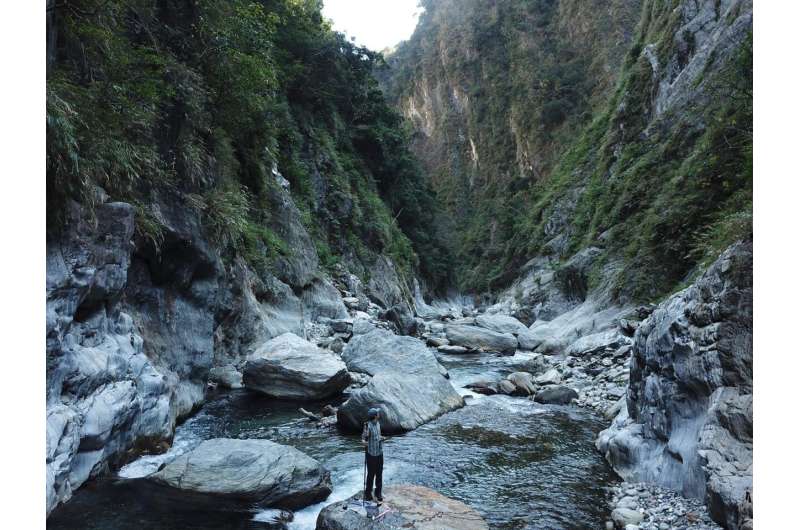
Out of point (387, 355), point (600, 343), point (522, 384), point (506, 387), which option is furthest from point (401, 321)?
point (522, 384)

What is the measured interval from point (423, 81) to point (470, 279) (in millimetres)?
53285

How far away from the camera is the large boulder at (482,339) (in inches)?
836

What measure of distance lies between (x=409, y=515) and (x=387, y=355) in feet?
28.1

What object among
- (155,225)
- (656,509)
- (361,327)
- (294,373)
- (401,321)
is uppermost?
(155,225)

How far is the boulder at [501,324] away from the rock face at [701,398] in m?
15.1

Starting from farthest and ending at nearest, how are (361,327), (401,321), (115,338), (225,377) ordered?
(401,321), (361,327), (225,377), (115,338)

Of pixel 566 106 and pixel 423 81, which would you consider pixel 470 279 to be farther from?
pixel 423 81

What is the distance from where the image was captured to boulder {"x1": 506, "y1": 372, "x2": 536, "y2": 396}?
552 inches

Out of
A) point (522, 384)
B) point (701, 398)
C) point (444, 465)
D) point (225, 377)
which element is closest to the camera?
point (701, 398)

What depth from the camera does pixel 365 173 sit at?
40.1m

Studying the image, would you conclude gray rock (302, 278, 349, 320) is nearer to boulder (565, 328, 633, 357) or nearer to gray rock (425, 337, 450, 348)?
gray rock (425, 337, 450, 348)

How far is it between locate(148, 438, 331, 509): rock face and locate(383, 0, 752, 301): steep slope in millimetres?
7395

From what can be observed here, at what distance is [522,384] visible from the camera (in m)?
14.2

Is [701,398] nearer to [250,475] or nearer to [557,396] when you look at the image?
[557,396]
